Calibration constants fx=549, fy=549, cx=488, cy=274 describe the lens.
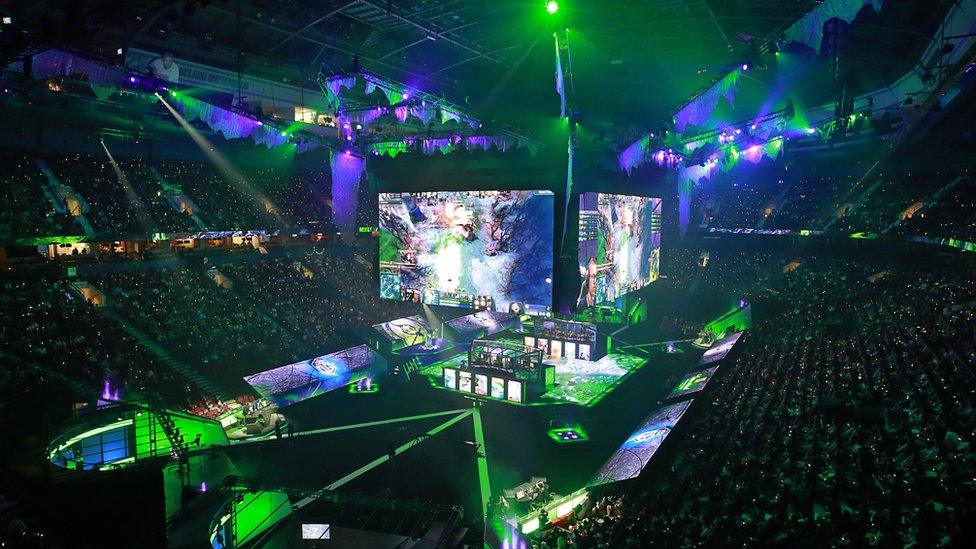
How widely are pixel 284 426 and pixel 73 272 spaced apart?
9658 mm

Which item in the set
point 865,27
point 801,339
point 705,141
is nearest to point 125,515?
point 801,339

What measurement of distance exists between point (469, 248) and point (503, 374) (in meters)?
4.56

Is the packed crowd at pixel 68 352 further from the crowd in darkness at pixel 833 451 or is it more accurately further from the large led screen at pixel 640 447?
the crowd in darkness at pixel 833 451

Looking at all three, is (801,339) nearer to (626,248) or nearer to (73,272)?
(626,248)

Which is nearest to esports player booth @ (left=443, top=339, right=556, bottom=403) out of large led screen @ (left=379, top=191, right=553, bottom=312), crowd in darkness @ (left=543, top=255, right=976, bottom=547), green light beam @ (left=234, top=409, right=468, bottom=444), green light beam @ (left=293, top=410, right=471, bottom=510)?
green light beam @ (left=234, top=409, right=468, bottom=444)

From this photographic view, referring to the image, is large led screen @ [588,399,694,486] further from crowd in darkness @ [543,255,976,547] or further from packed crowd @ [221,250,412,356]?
packed crowd @ [221,250,412,356]

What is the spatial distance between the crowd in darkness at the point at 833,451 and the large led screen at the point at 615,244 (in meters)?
4.73

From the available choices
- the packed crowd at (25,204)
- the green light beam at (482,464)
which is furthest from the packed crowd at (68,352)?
the green light beam at (482,464)

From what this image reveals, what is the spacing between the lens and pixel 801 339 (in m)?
16.7

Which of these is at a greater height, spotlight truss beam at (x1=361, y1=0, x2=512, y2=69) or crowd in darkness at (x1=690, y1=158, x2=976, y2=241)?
spotlight truss beam at (x1=361, y1=0, x2=512, y2=69)

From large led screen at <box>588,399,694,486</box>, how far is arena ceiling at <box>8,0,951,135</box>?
8.49 meters

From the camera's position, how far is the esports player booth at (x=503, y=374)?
60.8 ft

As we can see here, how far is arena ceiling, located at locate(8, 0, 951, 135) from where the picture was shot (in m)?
15.6

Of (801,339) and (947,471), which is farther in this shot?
(801,339)
